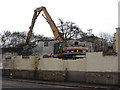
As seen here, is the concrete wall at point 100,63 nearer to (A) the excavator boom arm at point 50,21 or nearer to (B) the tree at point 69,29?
(A) the excavator boom arm at point 50,21

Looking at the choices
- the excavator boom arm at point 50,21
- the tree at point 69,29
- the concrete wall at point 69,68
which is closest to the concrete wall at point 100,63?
the concrete wall at point 69,68

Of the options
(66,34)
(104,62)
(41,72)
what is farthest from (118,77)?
(66,34)

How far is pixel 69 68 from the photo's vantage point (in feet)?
85.1

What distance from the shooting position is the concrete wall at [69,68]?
22125 mm

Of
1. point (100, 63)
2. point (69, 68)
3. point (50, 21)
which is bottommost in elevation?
point (69, 68)

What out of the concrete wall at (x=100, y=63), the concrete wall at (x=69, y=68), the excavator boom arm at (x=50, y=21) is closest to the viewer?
the concrete wall at (x=100, y=63)

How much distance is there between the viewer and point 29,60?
3062 centimetres

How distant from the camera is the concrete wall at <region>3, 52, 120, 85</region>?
22125 millimetres

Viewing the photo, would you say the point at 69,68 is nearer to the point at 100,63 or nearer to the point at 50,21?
the point at 100,63

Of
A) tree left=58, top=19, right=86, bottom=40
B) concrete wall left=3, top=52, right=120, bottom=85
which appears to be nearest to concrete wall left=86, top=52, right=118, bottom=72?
concrete wall left=3, top=52, right=120, bottom=85

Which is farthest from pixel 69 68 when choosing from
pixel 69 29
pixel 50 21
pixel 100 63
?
pixel 69 29

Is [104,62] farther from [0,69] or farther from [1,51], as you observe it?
[1,51]

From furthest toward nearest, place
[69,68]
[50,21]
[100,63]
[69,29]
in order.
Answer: [69,29]
[50,21]
[69,68]
[100,63]

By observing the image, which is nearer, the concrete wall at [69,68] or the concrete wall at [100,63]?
the concrete wall at [100,63]
